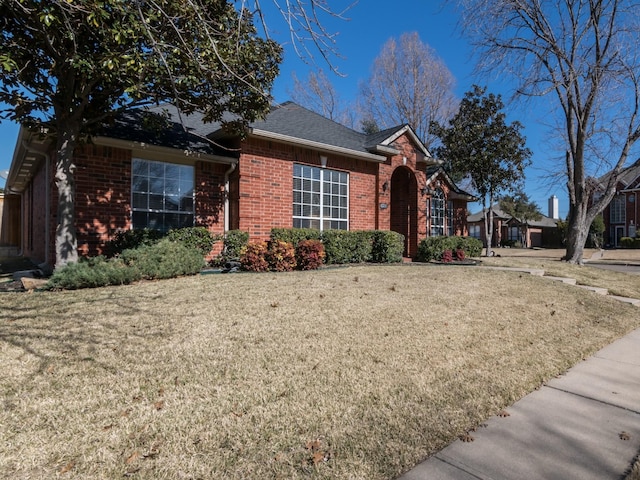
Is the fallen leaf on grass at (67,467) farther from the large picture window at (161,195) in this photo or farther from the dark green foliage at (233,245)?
the large picture window at (161,195)

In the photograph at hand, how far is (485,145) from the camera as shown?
63.0 ft

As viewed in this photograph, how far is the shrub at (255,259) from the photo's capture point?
8.93 meters

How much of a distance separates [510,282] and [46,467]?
Result: 28.0 ft

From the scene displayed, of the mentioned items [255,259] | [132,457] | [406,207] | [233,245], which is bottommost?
[132,457]

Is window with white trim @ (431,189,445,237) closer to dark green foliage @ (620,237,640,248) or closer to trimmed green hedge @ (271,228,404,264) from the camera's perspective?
trimmed green hedge @ (271,228,404,264)

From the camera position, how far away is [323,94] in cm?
2883

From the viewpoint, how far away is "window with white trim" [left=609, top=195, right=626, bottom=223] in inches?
1586

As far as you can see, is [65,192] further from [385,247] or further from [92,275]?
[385,247]

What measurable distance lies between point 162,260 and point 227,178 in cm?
417

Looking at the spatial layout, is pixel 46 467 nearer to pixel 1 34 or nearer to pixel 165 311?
pixel 165 311

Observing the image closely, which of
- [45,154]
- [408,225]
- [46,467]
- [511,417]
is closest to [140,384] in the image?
[46,467]

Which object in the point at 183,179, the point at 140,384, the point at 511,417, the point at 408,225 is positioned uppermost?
the point at 183,179

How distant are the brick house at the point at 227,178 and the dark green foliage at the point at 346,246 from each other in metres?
1.24

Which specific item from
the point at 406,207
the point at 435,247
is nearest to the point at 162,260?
the point at 435,247
